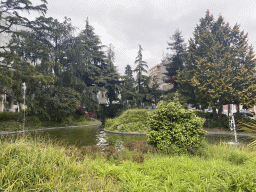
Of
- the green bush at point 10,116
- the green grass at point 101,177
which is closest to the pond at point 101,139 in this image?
the green bush at point 10,116

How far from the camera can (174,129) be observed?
6.68 meters

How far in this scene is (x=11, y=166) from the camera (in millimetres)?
3197

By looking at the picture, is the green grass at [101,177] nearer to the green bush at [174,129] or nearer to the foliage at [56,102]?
the green bush at [174,129]

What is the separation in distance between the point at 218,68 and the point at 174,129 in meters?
14.9

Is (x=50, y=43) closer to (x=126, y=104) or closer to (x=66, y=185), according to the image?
(x=126, y=104)

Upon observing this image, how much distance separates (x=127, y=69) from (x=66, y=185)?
144ft

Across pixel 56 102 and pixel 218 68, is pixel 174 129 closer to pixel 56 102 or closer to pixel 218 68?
pixel 218 68

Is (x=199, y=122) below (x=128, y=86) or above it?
below

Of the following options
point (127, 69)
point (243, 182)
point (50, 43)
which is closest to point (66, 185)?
point (243, 182)

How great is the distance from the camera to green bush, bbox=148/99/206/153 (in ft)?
21.5

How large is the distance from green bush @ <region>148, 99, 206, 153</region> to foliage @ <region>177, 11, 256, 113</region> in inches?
485

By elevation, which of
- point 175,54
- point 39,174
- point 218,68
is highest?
point 175,54

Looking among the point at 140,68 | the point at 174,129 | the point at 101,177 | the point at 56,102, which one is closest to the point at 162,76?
the point at 140,68

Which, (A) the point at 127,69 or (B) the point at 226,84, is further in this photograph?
(A) the point at 127,69
